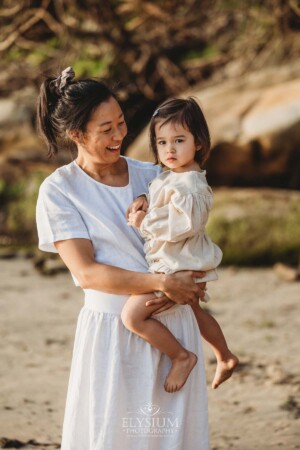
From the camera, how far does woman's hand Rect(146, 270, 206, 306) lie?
8.68ft

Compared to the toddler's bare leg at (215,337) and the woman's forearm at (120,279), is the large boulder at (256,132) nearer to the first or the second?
the toddler's bare leg at (215,337)

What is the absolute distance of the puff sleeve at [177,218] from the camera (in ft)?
8.68

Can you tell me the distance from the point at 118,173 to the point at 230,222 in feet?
16.7

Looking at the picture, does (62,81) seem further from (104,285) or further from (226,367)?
(226,367)

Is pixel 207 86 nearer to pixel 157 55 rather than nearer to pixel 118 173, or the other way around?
pixel 157 55

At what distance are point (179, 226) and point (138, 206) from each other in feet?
0.56

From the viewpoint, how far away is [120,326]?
277cm

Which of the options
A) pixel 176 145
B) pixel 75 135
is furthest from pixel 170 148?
pixel 75 135

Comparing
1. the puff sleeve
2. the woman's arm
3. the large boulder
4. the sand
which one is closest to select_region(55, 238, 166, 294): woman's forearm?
the woman's arm

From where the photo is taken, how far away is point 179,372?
2.76 m

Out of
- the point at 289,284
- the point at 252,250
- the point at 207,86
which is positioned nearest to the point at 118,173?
the point at 289,284

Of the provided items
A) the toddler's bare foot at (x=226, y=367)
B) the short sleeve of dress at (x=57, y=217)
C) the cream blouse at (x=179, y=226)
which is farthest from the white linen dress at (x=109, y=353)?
the toddler's bare foot at (x=226, y=367)

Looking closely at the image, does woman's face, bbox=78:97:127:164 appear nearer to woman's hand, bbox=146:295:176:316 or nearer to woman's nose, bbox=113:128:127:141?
woman's nose, bbox=113:128:127:141

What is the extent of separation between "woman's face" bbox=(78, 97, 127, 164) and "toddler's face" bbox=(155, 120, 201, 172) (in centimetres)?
14
